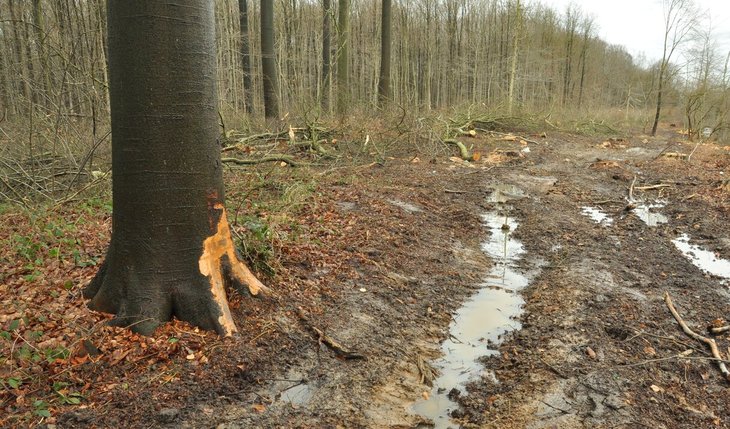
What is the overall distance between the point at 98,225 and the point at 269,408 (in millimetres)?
3311

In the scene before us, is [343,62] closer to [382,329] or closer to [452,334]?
[452,334]

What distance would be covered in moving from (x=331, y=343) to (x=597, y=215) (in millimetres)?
6786

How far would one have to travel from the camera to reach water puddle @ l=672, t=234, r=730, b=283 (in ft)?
19.5

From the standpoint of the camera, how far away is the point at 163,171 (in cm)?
299

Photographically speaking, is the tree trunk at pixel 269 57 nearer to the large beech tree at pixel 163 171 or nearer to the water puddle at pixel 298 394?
the large beech tree at pixel 163 171

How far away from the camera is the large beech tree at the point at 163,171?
288 cm

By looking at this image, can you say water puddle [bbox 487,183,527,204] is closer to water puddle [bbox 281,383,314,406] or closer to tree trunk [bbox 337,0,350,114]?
tree trunk [bbox 337,0,350,114]

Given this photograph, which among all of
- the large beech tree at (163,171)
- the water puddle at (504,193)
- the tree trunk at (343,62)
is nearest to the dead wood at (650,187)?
the water puddle at (504,193)

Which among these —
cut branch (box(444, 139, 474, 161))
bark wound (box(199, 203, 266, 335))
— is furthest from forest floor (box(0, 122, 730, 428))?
cut branch (box(444, 139, 474, 161))

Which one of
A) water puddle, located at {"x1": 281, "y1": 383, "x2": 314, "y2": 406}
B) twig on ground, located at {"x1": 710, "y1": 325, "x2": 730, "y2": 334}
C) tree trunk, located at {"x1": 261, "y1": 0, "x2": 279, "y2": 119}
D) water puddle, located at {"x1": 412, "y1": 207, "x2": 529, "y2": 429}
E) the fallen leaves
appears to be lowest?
water puddle, located at {"x1": 412, "y1": 207, "x2": 529, "y2": 429}

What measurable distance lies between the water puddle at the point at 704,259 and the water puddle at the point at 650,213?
0.88 meters

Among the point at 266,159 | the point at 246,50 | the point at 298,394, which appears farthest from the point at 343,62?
the point at 298,394

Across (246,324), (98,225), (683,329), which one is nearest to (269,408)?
(246,324)

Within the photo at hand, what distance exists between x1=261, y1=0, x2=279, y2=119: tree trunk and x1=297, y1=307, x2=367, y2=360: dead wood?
1093 cm
